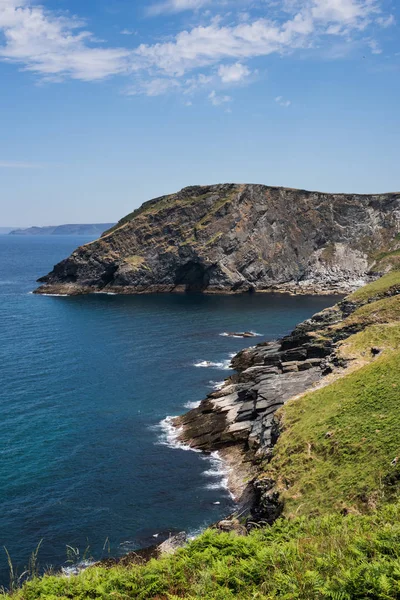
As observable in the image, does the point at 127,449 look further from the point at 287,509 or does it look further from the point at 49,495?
the point at 287,509

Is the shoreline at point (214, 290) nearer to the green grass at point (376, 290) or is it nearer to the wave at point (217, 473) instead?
the green grass at point (376, 290)

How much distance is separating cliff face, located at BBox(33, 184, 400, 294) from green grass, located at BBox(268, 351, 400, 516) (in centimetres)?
11809

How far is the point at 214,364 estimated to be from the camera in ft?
274

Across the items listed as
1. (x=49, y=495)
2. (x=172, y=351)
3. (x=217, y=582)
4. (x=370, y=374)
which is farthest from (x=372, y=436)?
(x=172, y=351)

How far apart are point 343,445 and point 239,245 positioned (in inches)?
5270

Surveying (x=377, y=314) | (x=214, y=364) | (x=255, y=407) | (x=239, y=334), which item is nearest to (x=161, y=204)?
(x=239, y=334)

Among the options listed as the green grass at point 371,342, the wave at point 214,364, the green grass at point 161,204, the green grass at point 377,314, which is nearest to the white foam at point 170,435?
the green grass at point 371,342

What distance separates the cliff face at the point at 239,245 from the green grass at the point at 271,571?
138682mm

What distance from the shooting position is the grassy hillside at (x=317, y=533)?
14.6 metres

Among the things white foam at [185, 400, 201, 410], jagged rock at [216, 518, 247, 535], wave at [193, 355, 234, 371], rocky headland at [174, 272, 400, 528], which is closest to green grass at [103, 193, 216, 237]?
wave at [193, 355, 234, 371]

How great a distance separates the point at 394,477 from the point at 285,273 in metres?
141

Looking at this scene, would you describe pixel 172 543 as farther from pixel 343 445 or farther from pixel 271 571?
pixel 271 571

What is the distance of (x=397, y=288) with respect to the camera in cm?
7362

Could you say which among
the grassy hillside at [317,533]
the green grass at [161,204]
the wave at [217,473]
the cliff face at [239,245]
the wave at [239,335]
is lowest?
the wave at [217,473]
